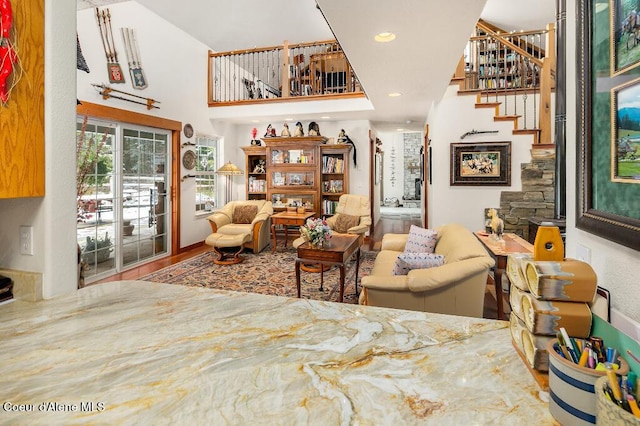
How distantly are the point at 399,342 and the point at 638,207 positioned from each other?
2.16 ft

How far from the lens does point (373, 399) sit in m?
0.73

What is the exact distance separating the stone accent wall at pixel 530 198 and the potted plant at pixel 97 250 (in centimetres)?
540

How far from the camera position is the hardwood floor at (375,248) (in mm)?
3479

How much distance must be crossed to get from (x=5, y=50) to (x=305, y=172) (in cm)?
580

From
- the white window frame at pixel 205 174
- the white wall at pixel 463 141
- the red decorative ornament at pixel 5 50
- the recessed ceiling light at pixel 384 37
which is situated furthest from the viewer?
the white window frame at pixel 205 174

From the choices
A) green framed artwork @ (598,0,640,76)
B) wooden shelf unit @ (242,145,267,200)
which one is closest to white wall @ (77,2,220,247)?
wooden shelf unit @ (242,145,267,200)

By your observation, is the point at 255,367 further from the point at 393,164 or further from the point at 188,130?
the point at 393,164

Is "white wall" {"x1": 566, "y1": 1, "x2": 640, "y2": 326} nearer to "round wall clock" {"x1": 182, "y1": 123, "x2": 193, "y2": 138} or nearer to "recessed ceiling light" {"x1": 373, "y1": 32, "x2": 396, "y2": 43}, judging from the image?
"recessed ceiling light" {"x1": 373, "y1": 32, "x2": 396, "y2": 43}

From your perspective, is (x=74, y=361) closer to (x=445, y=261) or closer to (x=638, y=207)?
(x=638, y=207)

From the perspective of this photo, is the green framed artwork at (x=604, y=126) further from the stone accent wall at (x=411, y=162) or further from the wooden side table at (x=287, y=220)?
the stone accent wall at (x=411, y=162)

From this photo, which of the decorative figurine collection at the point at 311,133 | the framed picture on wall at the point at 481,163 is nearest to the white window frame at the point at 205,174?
the decorative figurine collection at the point at 311,133

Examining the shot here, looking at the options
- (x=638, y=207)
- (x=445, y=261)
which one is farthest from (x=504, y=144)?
(x=638, y=207)

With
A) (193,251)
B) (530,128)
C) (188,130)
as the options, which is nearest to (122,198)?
(193,251)

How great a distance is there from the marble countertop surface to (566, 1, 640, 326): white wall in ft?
0.97
